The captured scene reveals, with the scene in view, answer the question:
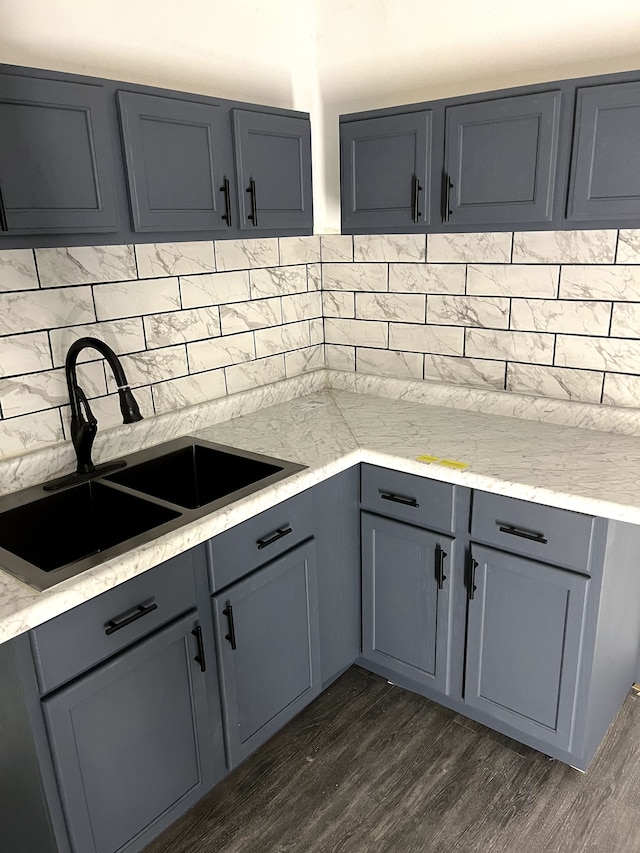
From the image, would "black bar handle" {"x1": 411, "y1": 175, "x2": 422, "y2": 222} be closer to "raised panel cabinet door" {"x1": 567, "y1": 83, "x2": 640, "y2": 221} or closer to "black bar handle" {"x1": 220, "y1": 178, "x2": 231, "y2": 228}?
"raised panel cabinet door" {"x1": 567, "y1": 83, "x2": 640, "y2": 221}

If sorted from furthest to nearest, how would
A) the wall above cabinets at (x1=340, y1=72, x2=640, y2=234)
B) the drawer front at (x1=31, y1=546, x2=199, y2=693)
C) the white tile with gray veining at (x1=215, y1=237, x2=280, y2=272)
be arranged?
1. the white tile with gray veining at (x1=215, y1=237, x2=280, y2=272)
2. the wall above cabinets at (x1=340, y1=72, x2=640, y2=234)
3. the drawer front at (x1=31, y1=546, x2=199, y2=693)

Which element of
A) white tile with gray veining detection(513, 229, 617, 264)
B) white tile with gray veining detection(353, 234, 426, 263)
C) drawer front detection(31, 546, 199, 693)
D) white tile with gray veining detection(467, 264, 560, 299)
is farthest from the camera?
white tile with gray veining detection(353, 234, 426, 263)

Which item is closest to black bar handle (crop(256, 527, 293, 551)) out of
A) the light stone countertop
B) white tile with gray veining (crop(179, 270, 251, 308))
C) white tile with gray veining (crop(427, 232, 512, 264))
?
the light stone countertop

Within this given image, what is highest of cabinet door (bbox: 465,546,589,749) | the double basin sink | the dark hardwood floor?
the double basin sink

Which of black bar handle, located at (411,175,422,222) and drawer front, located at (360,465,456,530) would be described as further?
black bar handle, located at (411,175,422,222)

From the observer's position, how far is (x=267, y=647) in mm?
1978

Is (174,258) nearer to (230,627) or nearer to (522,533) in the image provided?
(230,627)

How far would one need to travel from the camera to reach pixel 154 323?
2238 mm

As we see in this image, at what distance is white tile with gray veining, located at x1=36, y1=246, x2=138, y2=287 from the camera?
1906mm

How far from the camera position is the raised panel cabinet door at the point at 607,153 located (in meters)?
1.78

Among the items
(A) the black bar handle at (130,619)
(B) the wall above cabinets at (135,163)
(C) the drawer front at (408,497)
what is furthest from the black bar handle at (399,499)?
(B) the wall above cabinets at (135,163)

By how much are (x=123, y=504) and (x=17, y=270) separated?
0.72 meters

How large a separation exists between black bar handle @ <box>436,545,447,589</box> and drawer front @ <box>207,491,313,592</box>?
412 millimetres

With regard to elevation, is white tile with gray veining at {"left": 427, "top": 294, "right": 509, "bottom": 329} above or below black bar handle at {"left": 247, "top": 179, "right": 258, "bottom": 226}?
below
